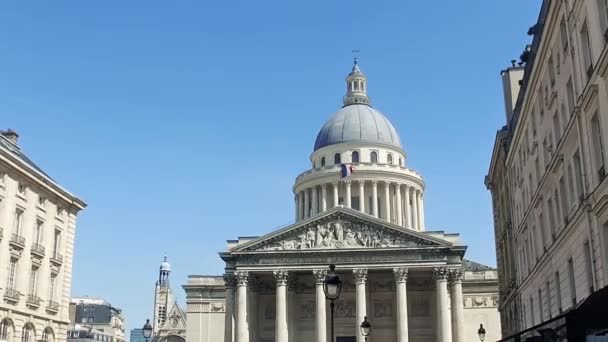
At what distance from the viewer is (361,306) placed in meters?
62.8

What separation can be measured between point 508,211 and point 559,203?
53.0 feet

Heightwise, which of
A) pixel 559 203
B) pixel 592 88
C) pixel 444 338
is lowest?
pixel 444 338

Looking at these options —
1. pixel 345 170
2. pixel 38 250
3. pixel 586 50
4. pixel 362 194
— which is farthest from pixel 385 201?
pixel 586 50

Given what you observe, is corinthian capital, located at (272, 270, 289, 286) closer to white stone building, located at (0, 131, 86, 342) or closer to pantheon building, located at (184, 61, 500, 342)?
pantheon building, located at (184, 61, 500, 342)

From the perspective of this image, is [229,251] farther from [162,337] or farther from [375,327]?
[162,337]

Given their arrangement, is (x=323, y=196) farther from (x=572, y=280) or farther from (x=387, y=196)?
(x=572, y=280)

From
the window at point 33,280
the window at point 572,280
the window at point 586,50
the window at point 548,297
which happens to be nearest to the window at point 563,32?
the window at point 586,50

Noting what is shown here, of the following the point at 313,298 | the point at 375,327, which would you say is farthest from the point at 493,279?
the point at 313,298

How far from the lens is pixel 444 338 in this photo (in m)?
61.2

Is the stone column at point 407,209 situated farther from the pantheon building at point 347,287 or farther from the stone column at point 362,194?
the pantheon building at point 347,287

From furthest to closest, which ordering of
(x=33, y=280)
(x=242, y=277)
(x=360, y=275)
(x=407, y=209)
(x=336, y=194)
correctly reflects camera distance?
(x=407, y=209), (x=336, y=194), (x=242, y=277), (x=360, y=275), (x=33, y=280)

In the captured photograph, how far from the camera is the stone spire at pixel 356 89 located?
330 ft

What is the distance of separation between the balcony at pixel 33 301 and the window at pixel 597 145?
2933 centimetres

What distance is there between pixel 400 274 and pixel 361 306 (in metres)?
4.54
